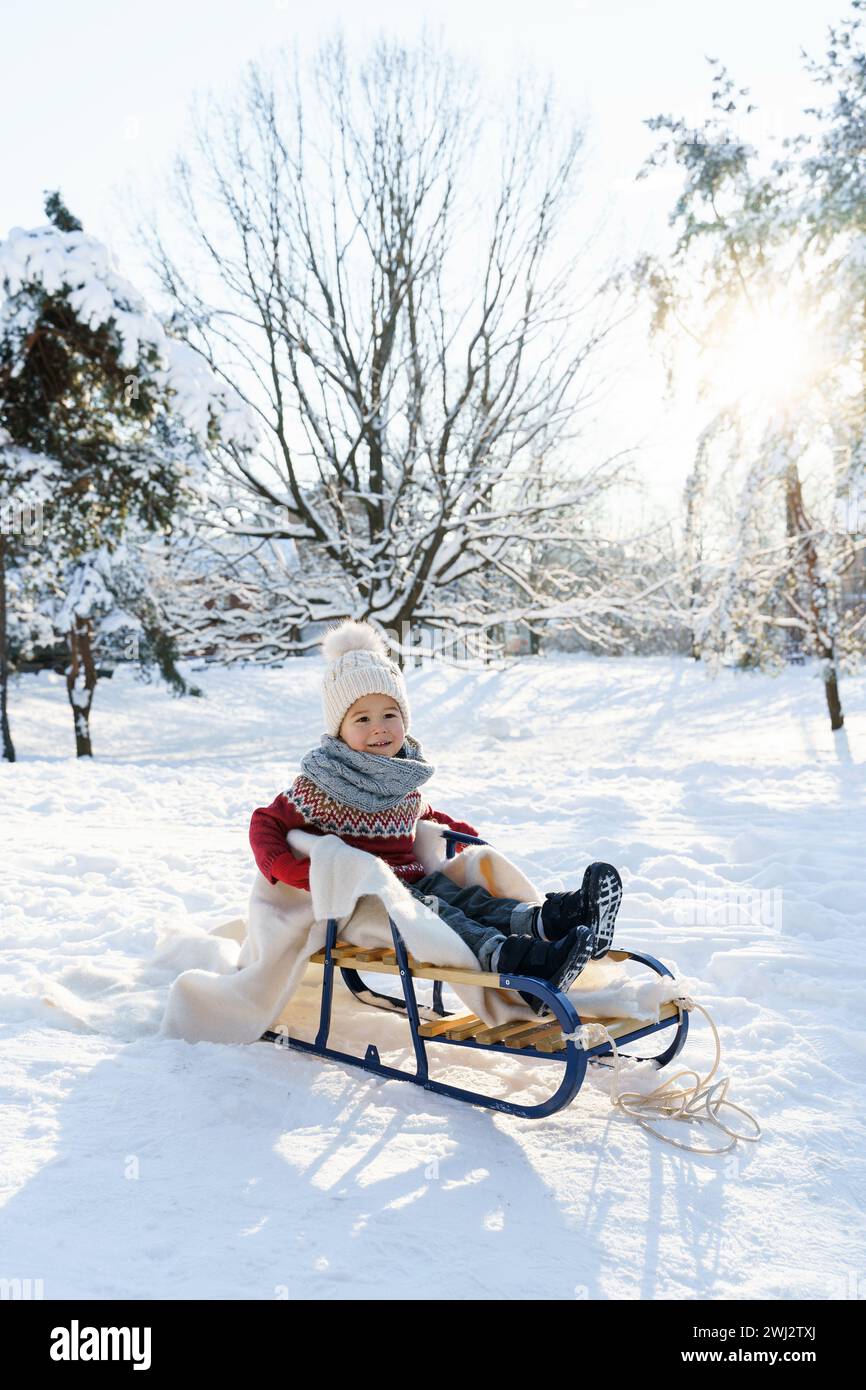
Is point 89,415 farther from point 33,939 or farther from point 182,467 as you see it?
point 33,939

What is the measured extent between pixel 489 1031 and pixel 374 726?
1.10 metres

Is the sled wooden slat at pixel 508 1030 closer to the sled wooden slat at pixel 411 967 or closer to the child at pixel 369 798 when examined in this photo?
the sled wooden slat at pixel 411 967

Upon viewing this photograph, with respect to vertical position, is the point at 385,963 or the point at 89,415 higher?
the point at 89,415

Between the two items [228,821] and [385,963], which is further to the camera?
[228,821]

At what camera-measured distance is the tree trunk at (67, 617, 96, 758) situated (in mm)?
15492

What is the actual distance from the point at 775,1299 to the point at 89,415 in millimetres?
11249

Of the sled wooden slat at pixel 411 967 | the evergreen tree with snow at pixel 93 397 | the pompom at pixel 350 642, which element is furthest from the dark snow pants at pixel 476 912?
the evergreen tree with snow at pixel 93 397

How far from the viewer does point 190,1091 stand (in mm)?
2846

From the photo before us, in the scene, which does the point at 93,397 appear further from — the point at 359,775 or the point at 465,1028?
the point at 465,1028

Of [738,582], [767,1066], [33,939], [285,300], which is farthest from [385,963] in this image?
[285,300]

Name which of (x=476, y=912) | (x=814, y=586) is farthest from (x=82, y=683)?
(x=476, y=912)

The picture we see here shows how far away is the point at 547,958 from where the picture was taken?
2.71 m

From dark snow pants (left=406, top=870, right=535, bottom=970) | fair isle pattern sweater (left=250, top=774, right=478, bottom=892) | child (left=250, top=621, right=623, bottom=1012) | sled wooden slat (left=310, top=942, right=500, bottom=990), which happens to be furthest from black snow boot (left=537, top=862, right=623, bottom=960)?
fair isle pattern sweater (left=250, top=774, right=478, bottom=892)

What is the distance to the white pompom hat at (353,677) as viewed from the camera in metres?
3.44
